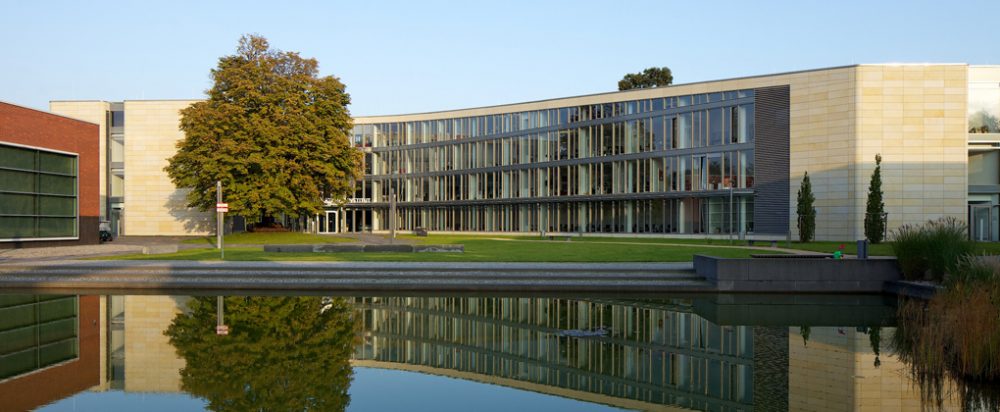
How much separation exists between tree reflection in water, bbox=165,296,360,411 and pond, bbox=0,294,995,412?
0.12ft

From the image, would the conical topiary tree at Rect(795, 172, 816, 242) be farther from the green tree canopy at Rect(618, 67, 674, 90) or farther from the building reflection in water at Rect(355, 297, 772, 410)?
the green tree canopy at Rect(618, 67, 674, 90)

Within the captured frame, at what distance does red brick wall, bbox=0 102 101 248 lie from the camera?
125ft

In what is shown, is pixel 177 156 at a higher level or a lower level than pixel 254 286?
higher

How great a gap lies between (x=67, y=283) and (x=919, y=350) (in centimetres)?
2268

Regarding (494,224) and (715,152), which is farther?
(494,224)

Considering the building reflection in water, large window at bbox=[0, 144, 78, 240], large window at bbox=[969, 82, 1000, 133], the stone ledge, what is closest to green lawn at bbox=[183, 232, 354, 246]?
large window at bbox=[0, 144, 78, 240]

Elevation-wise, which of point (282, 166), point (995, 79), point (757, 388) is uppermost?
point (995, 79)

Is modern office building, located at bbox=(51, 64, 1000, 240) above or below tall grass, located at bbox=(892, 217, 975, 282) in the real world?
above

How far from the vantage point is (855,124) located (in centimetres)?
4612

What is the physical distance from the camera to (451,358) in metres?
11.9

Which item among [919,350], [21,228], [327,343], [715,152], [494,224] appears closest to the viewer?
[919,350]

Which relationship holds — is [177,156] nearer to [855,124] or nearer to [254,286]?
[254,286]

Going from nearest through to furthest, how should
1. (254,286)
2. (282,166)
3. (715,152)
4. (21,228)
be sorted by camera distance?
(254,286), (21,228), (282,166), (715,152)

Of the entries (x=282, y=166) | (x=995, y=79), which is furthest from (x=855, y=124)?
(x=282, y=166)
